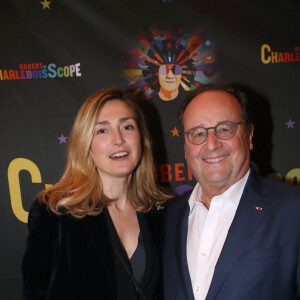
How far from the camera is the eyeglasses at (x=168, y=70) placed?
89.9 inches

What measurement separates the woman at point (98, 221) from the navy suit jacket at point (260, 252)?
33cm

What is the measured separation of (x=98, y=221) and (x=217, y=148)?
816 mm

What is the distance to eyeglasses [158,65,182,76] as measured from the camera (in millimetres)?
2283

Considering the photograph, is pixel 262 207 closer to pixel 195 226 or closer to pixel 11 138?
pixel 195 226

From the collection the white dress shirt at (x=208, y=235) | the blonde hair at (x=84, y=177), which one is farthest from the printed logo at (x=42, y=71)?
the white dress shirt at (x=208, y=235)

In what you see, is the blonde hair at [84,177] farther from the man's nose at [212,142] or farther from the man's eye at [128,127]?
the man's nose at [212,142]

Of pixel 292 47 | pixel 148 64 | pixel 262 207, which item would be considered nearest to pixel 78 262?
pixel 262 207

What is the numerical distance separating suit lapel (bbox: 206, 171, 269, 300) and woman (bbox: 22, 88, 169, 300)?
1.70 ft

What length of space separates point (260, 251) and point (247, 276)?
0.42 ft

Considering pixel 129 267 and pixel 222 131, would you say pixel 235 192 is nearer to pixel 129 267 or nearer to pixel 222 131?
pixel 222 131

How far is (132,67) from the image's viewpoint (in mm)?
2279

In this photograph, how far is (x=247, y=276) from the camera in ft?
4.15

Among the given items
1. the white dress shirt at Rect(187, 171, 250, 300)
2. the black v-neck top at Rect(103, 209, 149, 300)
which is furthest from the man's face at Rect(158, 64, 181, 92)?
the black v-neck top at Rect(103, 209, 149, 300)

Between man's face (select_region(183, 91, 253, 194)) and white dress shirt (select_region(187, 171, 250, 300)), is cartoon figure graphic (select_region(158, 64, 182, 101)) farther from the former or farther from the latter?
white dress shirt (select_region(187, 171, 250, 300))
